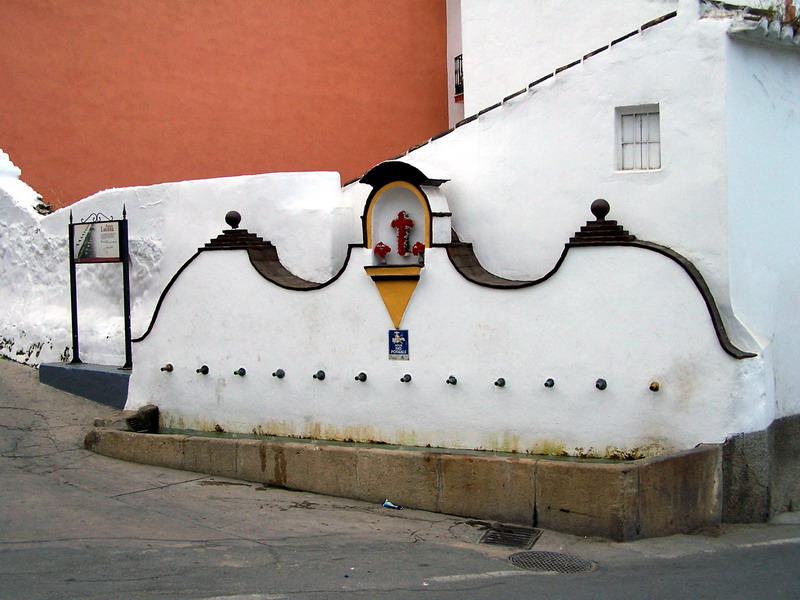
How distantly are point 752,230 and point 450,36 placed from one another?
9.62m

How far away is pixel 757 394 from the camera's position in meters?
8.97

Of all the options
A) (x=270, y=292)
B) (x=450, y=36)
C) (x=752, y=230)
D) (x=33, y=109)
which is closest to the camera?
(x=752, y=230)

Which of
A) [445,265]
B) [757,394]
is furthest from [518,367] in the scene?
[757,394]

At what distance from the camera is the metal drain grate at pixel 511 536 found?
27.9 feet

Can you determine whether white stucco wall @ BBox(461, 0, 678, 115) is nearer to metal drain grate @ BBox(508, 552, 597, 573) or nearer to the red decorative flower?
the red decorative flower

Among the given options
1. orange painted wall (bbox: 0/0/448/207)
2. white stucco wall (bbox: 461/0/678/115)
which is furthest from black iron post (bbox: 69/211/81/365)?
white stucco wall (bbox: 461/0/678/115)

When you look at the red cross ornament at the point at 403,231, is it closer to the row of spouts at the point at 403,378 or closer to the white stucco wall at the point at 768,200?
the row of spouts at the point at 403,378

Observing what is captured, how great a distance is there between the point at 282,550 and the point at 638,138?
556 centimetres

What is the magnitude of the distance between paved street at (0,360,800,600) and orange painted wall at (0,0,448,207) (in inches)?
246

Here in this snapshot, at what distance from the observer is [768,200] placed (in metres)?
10.0

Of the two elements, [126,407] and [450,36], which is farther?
[450,36]

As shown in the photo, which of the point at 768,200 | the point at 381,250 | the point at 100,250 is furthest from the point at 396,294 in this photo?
the point at 100,250

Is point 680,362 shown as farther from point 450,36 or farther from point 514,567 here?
point 450,36

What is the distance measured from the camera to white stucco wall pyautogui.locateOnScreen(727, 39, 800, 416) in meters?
9.55
